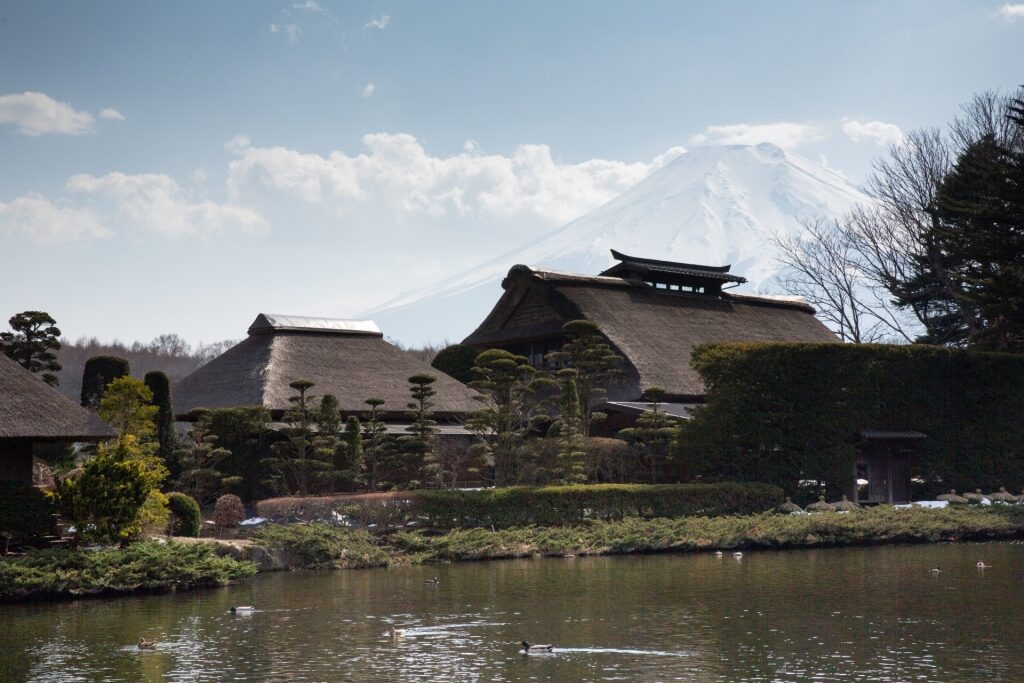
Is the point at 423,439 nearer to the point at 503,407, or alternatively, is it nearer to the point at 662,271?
the point at 503,407

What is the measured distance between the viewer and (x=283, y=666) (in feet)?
46.5

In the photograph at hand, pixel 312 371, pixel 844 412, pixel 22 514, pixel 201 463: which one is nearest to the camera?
pixel 22 514

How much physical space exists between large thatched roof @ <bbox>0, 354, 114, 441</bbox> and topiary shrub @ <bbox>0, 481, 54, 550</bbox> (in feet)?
3.72

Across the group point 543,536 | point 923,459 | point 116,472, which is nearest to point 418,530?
point 543,536

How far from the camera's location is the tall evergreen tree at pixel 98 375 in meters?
37.3

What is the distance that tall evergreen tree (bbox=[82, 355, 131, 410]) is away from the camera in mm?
A: 37344

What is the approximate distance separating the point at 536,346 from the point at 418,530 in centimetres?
2009

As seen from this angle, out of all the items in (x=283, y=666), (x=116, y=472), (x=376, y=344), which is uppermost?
(x=376, y=344)

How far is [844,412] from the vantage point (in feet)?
117

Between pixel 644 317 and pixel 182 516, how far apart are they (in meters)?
23.7

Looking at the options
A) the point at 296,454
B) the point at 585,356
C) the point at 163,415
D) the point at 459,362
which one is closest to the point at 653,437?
the point at 585,356

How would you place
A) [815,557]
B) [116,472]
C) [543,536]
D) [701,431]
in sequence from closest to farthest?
[116,472], [815,557], [543,536], [701,431]

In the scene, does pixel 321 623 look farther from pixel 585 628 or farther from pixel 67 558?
pixel 67 558

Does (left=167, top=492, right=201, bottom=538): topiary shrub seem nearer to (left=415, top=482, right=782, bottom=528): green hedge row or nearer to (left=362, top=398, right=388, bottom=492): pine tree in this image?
(left=415, top=482, right=782, bottom=528): green hedge row
